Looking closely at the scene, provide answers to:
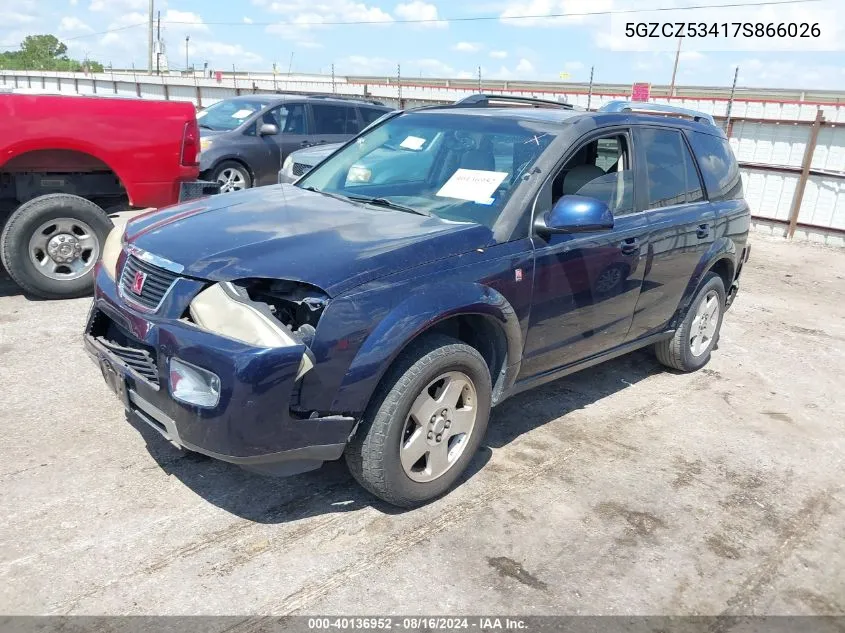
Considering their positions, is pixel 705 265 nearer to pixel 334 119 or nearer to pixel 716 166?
pixel 716 166

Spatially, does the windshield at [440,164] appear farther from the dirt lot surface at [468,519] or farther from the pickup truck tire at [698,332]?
the pickup truck tire at [698,332]

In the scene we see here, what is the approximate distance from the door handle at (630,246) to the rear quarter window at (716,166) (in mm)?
1182

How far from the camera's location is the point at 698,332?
17.9ft

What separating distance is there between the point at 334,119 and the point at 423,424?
9.26 metres

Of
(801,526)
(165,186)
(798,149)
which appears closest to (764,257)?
(798,149)

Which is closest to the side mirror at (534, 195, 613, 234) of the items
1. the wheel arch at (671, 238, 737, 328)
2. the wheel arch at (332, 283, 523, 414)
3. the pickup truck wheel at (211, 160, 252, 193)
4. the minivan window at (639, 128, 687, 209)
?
the wheel arch at (332, 283, 523, 414)

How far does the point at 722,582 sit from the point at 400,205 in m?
2.37

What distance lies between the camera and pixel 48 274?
5.89 m

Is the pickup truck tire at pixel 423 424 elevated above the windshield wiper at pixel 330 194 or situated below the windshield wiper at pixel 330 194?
below

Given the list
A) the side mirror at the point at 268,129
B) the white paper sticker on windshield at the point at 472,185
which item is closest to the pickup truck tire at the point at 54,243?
the white paper sticker on windshield at the point at 472,185

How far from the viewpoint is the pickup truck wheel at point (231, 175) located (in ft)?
33.9

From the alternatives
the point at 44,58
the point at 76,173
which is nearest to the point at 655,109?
the point at 76,173

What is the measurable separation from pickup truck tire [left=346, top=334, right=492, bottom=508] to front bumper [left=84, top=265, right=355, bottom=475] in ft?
0.55

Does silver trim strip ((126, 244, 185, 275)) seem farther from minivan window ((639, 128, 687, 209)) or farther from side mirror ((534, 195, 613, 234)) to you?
minivan window ((639, 128, 687, 209))
